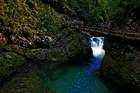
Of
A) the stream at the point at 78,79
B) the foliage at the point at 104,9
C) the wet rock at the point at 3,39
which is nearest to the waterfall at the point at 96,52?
the stream at the point at 78,79

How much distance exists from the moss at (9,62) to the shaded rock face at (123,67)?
802cm

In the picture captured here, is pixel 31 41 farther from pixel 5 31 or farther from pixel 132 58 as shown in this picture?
pixel 132 58

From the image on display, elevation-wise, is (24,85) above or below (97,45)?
above

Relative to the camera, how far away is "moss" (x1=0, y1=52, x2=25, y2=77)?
1042 inches

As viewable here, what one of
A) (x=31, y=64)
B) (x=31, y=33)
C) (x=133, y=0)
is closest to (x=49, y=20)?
(x=31, y=33)

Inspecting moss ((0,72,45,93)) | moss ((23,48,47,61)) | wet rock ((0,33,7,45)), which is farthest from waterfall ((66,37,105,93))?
wet rock ((0,33,7,45))

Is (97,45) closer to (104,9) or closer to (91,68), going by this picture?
(91,68)

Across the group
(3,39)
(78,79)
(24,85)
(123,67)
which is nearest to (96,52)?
(78,79)

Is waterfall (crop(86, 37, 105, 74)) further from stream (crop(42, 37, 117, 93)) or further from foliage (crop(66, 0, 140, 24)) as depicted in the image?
foliage (crop(66, 0, 140, 24))

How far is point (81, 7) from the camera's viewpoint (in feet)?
190

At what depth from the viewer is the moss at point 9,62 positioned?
1042 inches

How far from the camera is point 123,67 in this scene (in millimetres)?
26547

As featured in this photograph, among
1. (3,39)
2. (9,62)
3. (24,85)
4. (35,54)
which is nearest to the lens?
(24,85)

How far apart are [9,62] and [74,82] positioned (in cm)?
604
